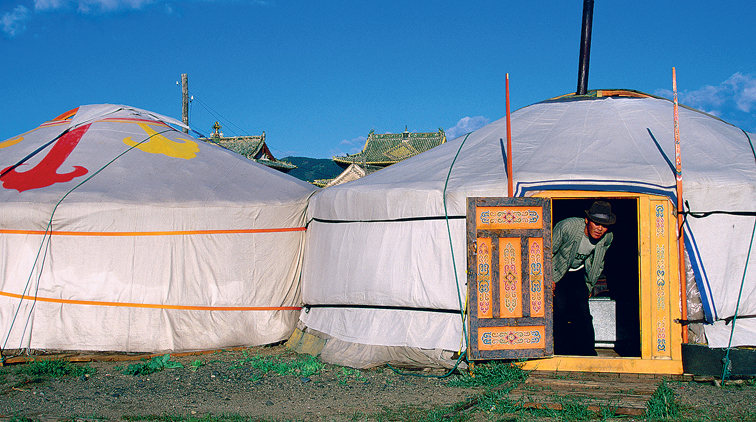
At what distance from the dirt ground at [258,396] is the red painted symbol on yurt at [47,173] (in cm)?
149

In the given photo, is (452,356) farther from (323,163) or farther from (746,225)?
(323,163)

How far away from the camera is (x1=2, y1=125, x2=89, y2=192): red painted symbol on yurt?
5004 mm

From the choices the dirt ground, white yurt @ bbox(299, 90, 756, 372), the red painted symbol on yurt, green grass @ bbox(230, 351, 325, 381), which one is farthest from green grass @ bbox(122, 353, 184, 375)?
the red painted symbol on yurt

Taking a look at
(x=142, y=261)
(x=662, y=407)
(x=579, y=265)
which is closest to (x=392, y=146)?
(x=142, y=261)

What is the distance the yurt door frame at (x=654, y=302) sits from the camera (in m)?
3.82

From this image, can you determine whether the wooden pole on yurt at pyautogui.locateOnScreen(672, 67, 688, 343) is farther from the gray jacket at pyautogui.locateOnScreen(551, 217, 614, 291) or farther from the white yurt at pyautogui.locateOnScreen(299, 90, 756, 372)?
the gray jacket at pyautogui.locateOnScreen(551, 217, 614, 291)

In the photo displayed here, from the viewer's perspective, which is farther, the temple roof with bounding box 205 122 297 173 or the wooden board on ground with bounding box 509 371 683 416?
the temple roof with bounding box 205 122 297 173

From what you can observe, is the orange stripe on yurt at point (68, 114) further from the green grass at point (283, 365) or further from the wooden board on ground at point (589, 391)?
the wooden board on ground at point (589, 391)

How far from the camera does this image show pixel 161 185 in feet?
16.5

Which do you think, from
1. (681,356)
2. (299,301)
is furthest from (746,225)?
(299,301)

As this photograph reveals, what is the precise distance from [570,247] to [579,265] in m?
0.25

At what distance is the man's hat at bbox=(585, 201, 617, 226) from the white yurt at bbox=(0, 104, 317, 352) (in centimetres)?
240

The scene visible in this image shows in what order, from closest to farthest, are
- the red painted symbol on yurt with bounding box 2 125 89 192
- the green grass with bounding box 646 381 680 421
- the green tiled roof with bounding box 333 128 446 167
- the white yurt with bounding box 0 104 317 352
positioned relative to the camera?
1. the green grass with bounding box 646 381 680 421
2. the white yurt with bounding box 0 104 317 352
3. the red painted symbol on yurt with bounding box 2 125 89 192
4. the green tiled roof with bounding box 333 128 446 167

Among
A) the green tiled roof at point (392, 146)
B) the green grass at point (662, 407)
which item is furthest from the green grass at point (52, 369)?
the green tiled roof at point (392, 146)
